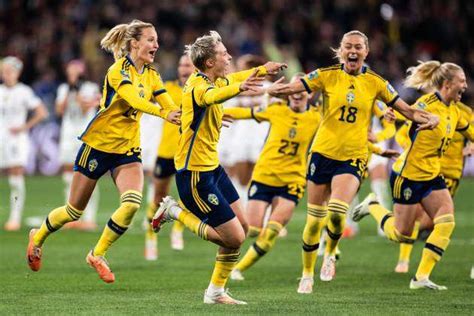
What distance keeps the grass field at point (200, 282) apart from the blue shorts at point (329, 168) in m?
1.12

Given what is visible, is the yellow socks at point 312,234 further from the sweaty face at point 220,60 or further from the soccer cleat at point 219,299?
the sweaty face at point 220,60

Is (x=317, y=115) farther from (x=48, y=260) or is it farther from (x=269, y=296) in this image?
(x=48, y=260)

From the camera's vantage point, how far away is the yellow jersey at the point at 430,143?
11.3m

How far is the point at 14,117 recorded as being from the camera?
699 inches

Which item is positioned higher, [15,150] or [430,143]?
[430,143]

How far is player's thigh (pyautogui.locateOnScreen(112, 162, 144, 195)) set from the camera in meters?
10.6

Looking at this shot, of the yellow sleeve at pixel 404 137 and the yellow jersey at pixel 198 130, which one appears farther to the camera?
the yellow sleeve at pixel 404 137

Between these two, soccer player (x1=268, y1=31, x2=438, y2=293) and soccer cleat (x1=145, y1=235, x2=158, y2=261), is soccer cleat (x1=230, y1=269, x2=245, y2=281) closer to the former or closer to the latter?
soccer player (x1=268, y1=31, x2=438, y2=293)

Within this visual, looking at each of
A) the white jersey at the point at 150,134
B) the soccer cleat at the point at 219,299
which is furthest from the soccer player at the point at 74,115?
the soccer cleat at the point at 219,299

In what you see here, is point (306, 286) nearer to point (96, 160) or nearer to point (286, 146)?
point (286, 146)

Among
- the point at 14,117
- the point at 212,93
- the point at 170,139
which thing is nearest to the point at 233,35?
the point at 14,117

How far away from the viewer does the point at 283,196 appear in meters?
12.3

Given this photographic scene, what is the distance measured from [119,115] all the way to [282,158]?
2463 millimetres

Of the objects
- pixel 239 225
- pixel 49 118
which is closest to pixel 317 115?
pixel 239 225
